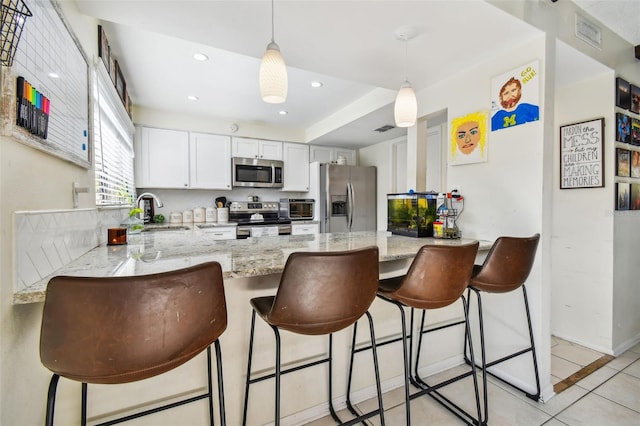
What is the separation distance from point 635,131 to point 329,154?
3.58m

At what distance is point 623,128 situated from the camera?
223cm

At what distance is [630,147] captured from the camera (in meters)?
2.30

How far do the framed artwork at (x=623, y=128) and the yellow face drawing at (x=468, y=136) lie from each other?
1179mm

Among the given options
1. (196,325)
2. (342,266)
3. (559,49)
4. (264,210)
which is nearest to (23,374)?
(196,325)

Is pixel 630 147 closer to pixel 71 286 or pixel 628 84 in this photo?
pixel 628 84

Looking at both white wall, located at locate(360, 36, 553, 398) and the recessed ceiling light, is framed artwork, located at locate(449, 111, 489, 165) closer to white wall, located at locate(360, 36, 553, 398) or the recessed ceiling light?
white wall, located at locate(360, 36, 553, 398)

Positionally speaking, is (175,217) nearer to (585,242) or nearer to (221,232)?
(221,232)

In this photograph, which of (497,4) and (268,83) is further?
(497,4)

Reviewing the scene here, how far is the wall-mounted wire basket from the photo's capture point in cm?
74

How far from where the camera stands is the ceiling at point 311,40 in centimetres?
148

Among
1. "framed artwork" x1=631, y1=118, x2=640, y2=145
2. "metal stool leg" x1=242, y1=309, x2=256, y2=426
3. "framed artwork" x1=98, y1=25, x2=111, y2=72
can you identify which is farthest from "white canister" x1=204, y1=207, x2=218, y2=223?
"framed artwork" x1=631, y1=118, x2=640, y2=145

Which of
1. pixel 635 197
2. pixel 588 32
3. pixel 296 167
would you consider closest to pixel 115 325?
pixel 588 32

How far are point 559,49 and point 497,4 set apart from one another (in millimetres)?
759

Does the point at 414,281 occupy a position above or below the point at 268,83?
below
